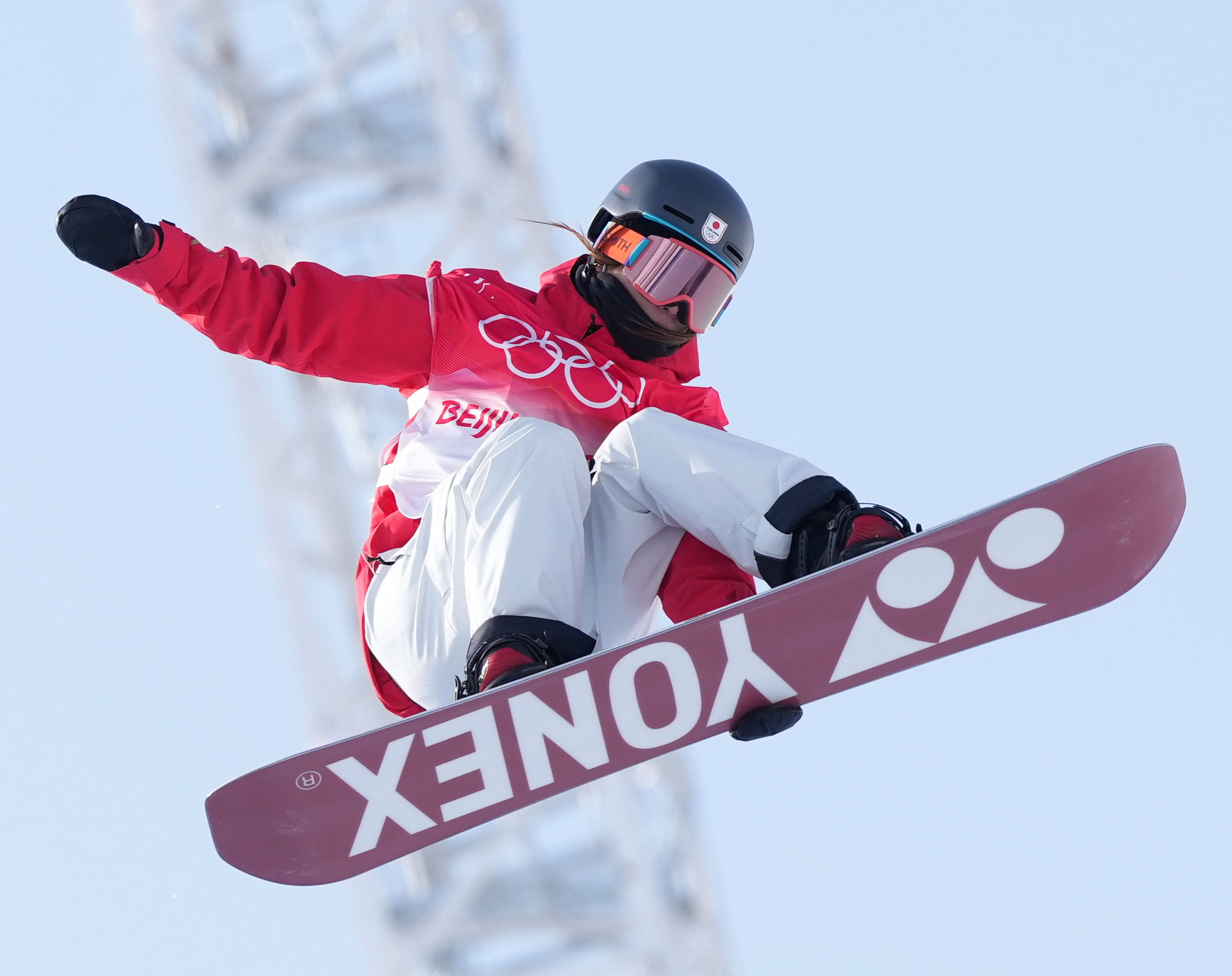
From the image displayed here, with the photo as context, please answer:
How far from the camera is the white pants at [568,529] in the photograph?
354 cm

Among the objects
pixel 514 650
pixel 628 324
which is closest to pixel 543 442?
pixel 514 650

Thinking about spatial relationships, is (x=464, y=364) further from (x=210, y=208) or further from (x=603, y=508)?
(x=210, y=208)

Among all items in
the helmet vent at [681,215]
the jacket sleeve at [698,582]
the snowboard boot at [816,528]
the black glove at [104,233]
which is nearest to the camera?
the snowboard boot at [816,528]

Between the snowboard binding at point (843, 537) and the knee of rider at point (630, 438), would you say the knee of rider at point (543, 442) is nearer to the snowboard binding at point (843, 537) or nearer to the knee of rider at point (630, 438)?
the knee of rider at point (630, 438)

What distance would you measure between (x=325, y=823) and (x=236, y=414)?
4.05 meters

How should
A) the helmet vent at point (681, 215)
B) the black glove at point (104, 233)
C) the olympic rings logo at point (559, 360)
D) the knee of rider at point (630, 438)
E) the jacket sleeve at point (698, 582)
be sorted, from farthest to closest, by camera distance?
the helmet vent at point (681, 215)
the olympic rings logo at point (559, 360)
the jacket sleeve at point (698, 582)
the black glove at point (104, 233)
the knee of rider at point (630, 438)

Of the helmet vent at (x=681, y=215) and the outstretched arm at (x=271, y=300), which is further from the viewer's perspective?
the helmet vent at (x=681, y=215)

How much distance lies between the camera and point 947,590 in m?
3.51

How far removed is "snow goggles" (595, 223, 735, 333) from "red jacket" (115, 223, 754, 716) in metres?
0.15

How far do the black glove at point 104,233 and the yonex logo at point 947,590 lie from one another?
1.68 metres

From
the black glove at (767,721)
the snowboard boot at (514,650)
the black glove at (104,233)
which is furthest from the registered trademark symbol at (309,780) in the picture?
the black glove at (104,233)

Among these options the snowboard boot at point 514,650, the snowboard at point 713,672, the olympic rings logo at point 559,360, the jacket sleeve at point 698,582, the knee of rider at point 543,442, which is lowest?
the snowboard at point 713,672

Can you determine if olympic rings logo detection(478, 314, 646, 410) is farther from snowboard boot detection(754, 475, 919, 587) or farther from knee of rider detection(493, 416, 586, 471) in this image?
snowboard boot detection(754, 475, 919, 587)

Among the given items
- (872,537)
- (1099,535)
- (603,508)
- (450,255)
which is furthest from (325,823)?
(450,255)
